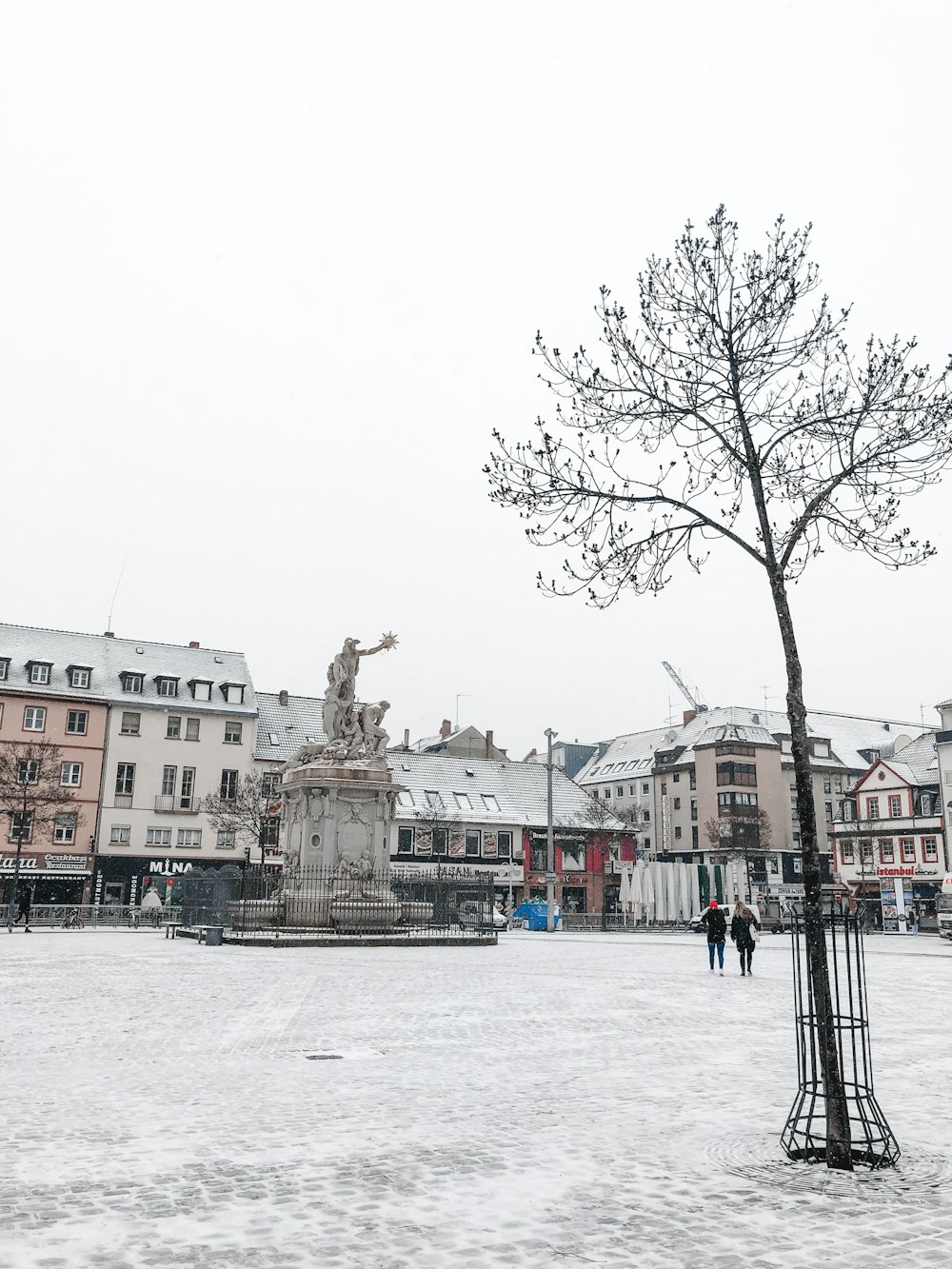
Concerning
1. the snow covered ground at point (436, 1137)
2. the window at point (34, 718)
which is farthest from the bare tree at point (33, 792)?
the snow covered ground at point (436, 1137)

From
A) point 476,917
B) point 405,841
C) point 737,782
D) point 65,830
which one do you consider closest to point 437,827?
point 405,841

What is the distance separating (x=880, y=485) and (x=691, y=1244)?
577 centimetres

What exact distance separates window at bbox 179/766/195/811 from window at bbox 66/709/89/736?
632 centimetres

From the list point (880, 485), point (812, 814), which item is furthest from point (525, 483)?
point (812, 814)

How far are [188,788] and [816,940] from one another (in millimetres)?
63156

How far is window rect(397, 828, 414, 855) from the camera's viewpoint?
225 feet

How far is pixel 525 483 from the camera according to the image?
9.16m

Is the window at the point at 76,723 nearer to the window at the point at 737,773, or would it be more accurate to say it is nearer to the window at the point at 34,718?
the window at the point at 34,718

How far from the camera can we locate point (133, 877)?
6275 cm

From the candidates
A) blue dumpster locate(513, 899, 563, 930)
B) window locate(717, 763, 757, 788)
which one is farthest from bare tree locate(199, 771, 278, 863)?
window locate(717, 763, 757, 788)

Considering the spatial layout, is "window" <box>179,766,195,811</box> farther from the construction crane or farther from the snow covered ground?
the construction crane

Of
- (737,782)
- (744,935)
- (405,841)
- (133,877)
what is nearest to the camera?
(744,935)

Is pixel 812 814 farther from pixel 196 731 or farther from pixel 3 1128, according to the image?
pixel 196 731

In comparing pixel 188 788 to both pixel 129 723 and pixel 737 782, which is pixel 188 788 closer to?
pixel 129 723
